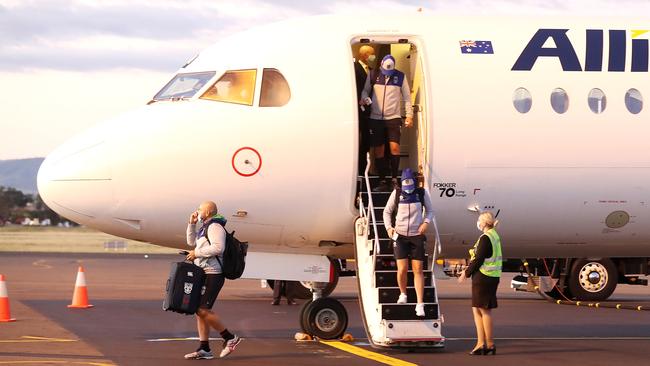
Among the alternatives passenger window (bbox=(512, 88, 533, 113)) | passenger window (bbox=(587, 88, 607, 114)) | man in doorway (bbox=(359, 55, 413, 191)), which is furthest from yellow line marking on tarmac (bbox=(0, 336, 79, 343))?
passenger window (bbox=(587, 88, 607, 114))

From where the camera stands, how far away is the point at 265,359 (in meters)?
17.8

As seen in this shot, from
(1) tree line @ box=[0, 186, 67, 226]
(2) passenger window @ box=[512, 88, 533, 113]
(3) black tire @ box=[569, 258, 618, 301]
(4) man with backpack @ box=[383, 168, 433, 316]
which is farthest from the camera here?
(1) tree line @ box=[0, 186, 67, 226]

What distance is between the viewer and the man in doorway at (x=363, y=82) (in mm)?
→ 19938

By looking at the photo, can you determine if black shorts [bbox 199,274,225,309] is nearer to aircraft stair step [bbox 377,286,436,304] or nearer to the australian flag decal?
aircraft stair step [bbox 377,286,436,304]

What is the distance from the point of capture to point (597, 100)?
19828 mm

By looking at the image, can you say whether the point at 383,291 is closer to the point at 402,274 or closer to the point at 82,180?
the point at 402,274

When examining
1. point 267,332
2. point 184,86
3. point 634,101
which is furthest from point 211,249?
point 634,101

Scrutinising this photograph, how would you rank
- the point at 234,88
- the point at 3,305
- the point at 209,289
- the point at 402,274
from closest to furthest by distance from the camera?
the point at 209,289
the point at 402,274
the point at 234,88
the point at 3,305

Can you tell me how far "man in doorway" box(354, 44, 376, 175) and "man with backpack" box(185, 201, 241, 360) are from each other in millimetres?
3080

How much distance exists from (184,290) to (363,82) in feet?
15.8

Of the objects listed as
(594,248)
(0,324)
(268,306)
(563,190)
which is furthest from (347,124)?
(268,306)

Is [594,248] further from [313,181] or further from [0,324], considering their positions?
[0,324]

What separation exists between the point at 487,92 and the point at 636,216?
3.10 meters

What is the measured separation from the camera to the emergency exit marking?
19.0 metres
